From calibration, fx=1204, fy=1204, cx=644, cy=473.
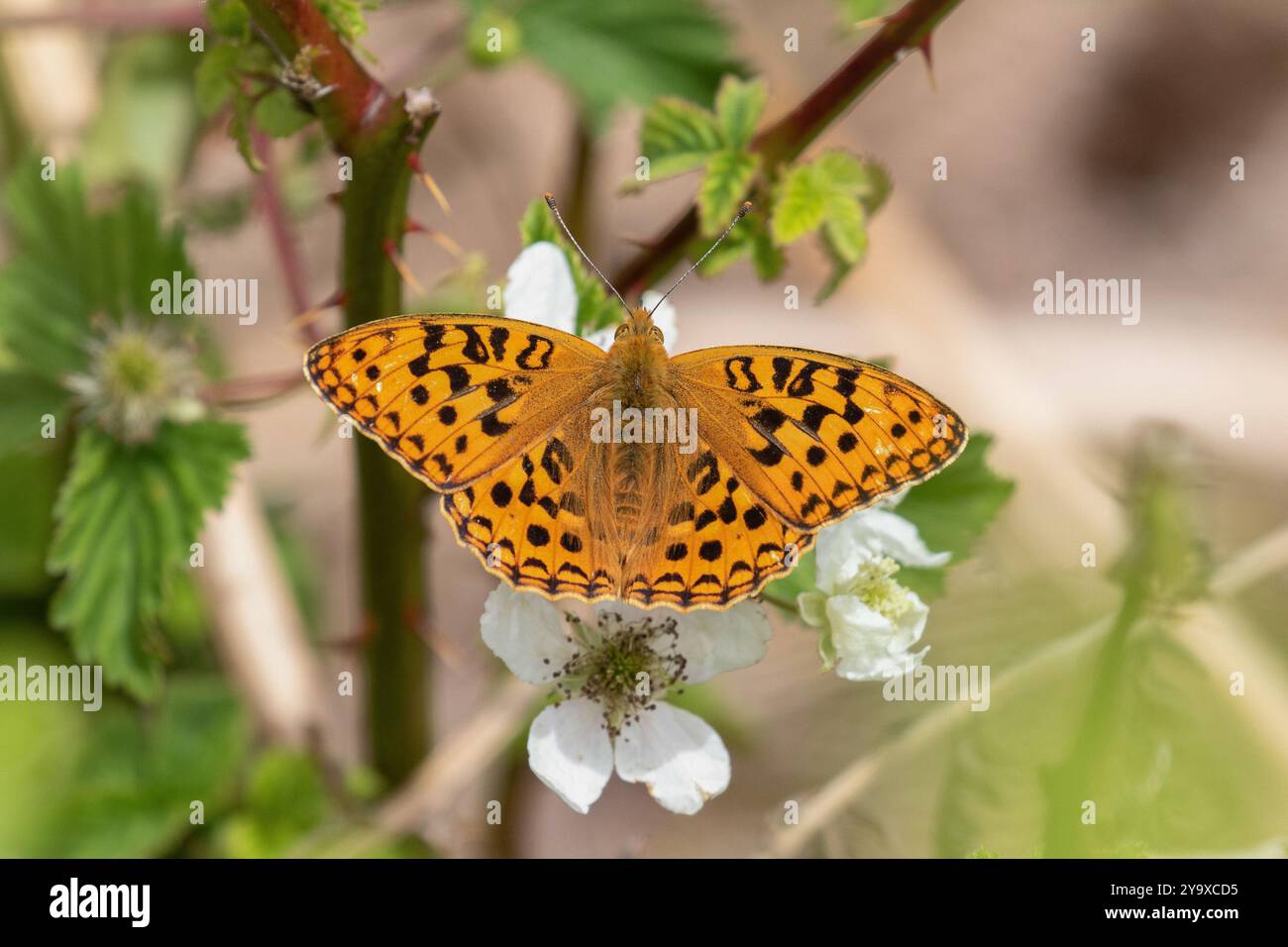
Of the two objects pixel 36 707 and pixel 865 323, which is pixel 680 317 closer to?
pixel 865 323

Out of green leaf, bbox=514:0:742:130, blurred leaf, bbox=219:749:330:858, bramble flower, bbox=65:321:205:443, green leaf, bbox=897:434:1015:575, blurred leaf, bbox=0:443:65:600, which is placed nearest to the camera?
green leaf, bbox=897:434:1015:575

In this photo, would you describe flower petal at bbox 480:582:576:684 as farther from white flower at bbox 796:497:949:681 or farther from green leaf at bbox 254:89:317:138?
green leaf at bbox 254:89:317:138

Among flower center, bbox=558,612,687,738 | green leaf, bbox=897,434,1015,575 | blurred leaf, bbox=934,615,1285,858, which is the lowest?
blurred leaf, bbox=934,615,1285,858

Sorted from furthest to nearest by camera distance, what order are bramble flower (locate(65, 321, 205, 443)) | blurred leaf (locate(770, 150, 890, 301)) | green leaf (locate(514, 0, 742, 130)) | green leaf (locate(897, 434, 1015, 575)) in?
green leaf (locate(514, 0, 742, 130)) → bramble flower (locate(65, 321, 205, 443)) → green leaf (locate(897, 434, 1015, 575)) → blurred leaf (locate(770, 150, 890, 301))

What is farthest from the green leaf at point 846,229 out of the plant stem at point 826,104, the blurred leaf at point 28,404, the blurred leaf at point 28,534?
the blurred leaf at point 28,534

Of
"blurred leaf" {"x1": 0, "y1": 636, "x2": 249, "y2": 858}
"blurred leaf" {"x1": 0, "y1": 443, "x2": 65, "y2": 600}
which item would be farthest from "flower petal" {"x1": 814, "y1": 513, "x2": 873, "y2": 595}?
"blurred leaf" {"x1": 0, "y1": 443, "x2": 65, "y2": 600}

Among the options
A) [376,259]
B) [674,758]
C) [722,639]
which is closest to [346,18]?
[376,259]
